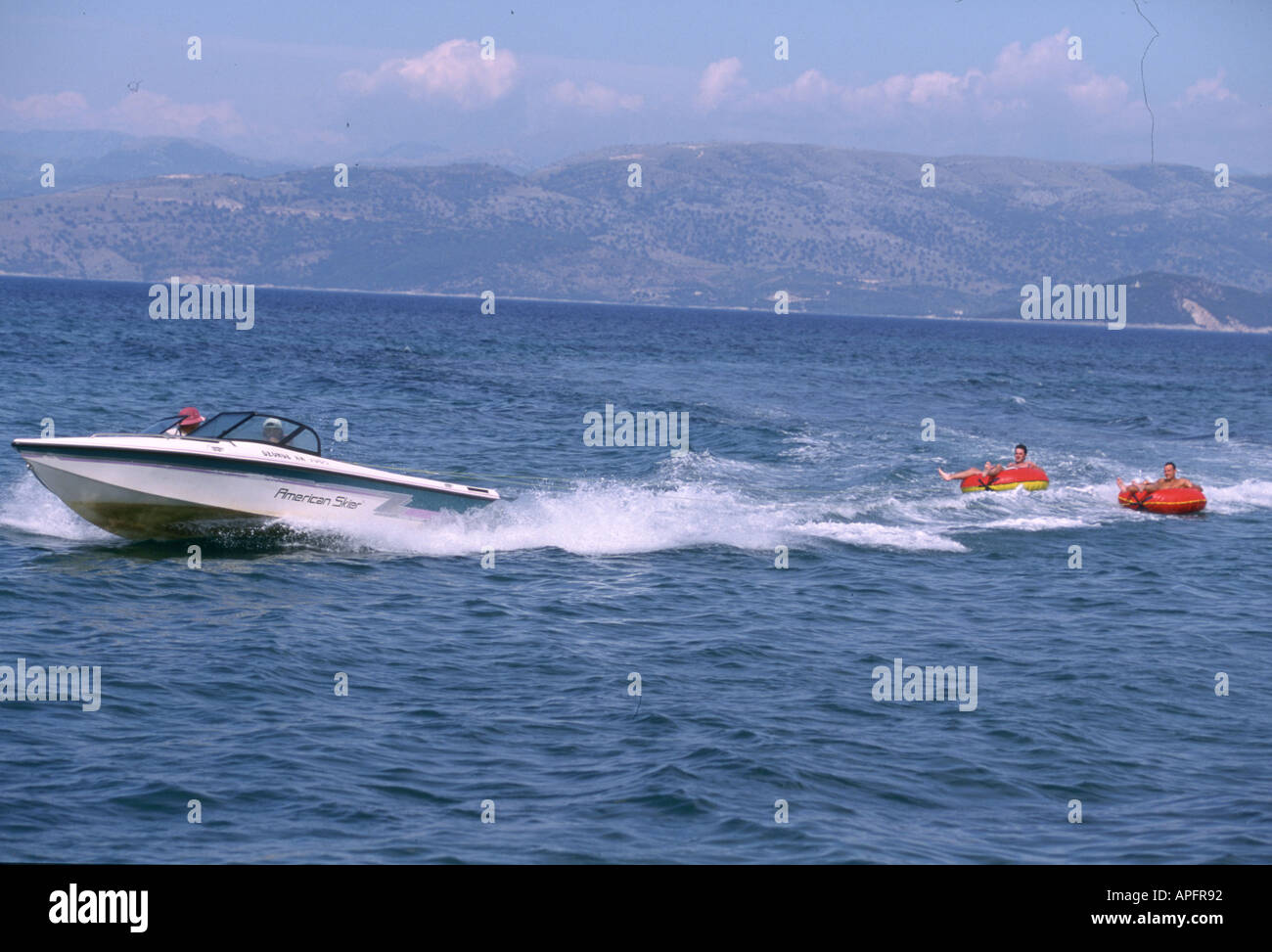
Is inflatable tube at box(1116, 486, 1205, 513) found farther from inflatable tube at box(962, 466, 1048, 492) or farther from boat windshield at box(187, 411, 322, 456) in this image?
boat windshield at box(187, 411, 322, 456)

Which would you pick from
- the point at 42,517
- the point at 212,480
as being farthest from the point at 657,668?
the point at 42,517

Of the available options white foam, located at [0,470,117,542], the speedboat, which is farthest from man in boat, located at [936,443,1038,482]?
white foam, located at [0,470,117,542]

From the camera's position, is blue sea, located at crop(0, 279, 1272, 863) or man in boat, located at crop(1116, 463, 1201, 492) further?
man in boat, located at crop(1116, 463, 1201, 492)

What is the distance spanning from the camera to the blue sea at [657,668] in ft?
33.7

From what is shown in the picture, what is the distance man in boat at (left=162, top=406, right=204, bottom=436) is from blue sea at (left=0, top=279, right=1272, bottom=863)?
175cm

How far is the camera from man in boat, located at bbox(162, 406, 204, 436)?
65.6 ft

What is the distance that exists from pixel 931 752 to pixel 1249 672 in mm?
5814

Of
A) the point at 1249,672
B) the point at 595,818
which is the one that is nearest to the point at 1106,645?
the point at 1249,672

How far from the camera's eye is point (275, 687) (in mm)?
13609

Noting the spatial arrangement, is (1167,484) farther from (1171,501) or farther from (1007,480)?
(1007,480)

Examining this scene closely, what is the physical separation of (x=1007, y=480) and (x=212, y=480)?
1692cm

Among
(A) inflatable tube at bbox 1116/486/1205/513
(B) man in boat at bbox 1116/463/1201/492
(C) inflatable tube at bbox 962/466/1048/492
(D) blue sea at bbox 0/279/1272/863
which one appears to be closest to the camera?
(D) blue sea at bbox 0/279/1272/863

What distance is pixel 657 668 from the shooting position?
49.2 feet
